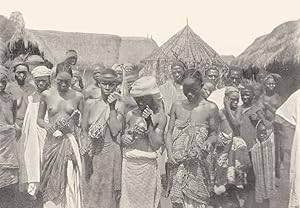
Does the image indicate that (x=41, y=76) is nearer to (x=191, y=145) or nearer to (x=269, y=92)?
(x=191, y=145)

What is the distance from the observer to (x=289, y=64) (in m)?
8.34

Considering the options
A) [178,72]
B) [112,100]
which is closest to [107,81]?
[112,100]

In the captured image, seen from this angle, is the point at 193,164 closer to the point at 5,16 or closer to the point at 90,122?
the point at 90,122

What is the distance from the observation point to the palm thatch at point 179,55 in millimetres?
9322

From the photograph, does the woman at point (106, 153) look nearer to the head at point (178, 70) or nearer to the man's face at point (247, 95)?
the head at point (178, 70)

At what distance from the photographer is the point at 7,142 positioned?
6.66 metres

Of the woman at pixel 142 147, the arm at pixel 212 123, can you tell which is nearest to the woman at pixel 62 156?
the woman at pixel 142 147

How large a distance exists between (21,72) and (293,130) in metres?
2.75

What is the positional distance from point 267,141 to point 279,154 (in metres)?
0.24

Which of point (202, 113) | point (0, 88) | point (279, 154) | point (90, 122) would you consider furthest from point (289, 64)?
point (0, 88)

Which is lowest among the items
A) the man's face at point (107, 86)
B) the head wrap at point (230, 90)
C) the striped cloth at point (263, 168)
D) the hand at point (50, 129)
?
the striped cloth at point (263, 168)

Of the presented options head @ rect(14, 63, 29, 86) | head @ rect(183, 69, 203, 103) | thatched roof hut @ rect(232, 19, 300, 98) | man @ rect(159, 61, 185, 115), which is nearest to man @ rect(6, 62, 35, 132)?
head @ rect(14, 63, 29, 86)

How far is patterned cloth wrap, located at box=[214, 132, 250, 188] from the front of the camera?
263 inches

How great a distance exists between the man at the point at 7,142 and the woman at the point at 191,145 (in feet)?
5.11
